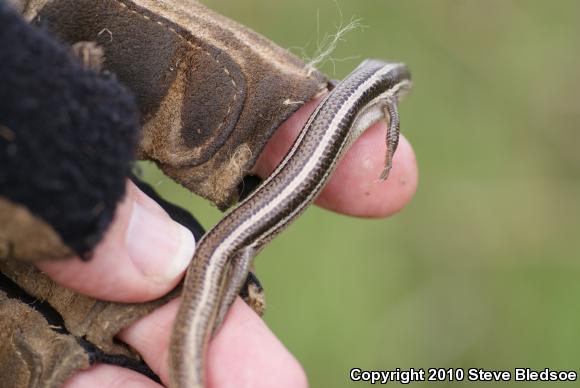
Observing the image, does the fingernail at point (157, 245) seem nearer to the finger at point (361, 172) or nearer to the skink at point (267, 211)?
the skink at point (267, 211)

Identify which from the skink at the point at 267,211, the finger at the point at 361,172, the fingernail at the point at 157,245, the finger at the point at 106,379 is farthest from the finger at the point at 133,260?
the finger at the point at 361,172

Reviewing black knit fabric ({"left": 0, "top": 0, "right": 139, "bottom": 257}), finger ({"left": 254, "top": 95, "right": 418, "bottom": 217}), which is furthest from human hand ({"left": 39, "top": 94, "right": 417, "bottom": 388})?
finger ({"left": 254, "top": 95, "right": 418, "bottom": 217})

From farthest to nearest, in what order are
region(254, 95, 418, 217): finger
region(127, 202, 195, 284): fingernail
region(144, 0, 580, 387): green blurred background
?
region(144, 0, 580, 387): green blurred background < region(254, 95, 418, 217): finger < region(127, 202, 195, 284): fingernail

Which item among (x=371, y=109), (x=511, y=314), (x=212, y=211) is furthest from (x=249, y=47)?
(x=511, y=314)

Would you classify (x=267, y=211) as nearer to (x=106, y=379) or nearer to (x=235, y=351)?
(x=235, y=351)

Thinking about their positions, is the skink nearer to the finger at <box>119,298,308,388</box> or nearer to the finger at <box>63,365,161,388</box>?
the finger at <box>119,298,308,388</box>
